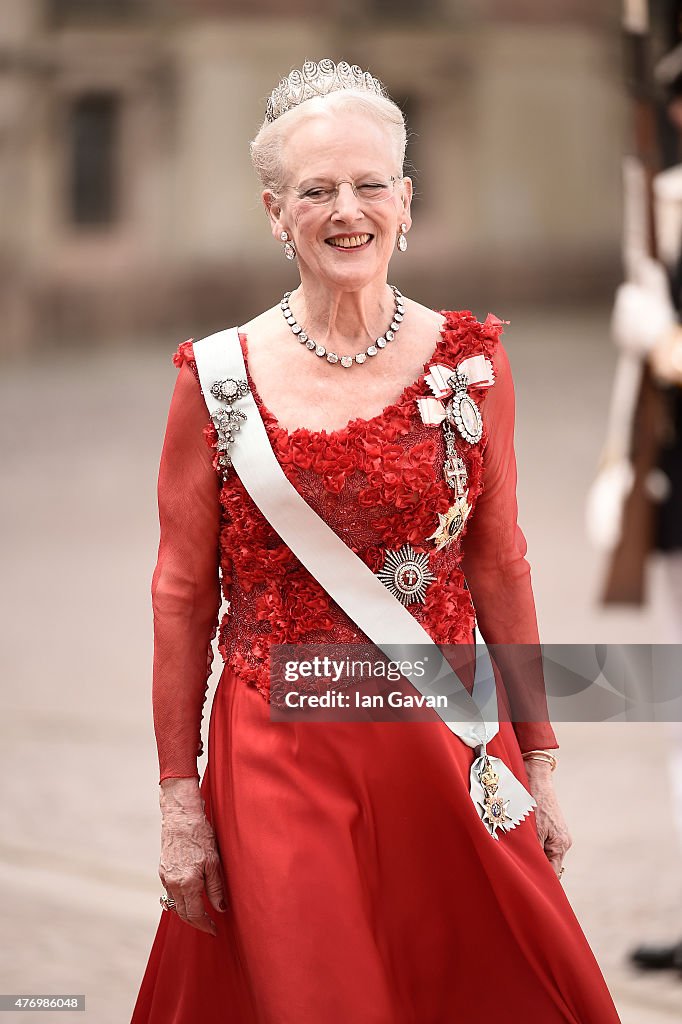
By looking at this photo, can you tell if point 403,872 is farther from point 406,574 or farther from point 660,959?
point 660,959

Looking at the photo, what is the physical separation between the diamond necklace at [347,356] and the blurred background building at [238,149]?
2116 centimetres

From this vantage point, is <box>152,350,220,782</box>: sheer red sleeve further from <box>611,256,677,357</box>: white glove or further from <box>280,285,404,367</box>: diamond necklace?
<box>611,256,677,357</box>: white glove

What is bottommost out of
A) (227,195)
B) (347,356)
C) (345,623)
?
(345,623)

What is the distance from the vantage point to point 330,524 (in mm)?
2480

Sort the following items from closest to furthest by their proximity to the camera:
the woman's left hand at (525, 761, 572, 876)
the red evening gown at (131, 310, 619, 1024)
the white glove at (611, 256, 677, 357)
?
1. the red evening gown at (131, 310, 619, 1024)
2. the woman's left hand at (525, 761, 572, 876)
3. the white glove at (611, 256, 677, 357)

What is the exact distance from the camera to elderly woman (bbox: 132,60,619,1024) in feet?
8.05

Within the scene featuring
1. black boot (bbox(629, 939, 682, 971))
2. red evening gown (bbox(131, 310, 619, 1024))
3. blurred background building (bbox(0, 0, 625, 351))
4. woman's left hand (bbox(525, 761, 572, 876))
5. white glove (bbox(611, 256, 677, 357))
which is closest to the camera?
red evening gown (bbox(131, 310, 619, 1024))

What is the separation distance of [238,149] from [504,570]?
23446mm

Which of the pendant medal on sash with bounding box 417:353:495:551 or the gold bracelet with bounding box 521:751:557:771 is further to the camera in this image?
the gold bracelet with bounding box 521:751:557:771

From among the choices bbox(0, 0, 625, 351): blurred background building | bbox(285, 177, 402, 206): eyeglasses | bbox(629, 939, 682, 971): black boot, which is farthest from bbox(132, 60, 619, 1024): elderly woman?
bbox(0, 0, 625, 351): blurred background building

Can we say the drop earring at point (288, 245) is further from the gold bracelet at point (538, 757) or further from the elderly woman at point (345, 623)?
the gold bracelet at point (538, 757)

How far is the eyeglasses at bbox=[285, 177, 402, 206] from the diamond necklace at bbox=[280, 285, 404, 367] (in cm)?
21

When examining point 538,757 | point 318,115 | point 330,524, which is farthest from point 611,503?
point 318,115

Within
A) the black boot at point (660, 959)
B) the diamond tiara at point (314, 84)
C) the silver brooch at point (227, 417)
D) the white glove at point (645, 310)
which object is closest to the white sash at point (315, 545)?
the silver brooch at point (227, 417)
